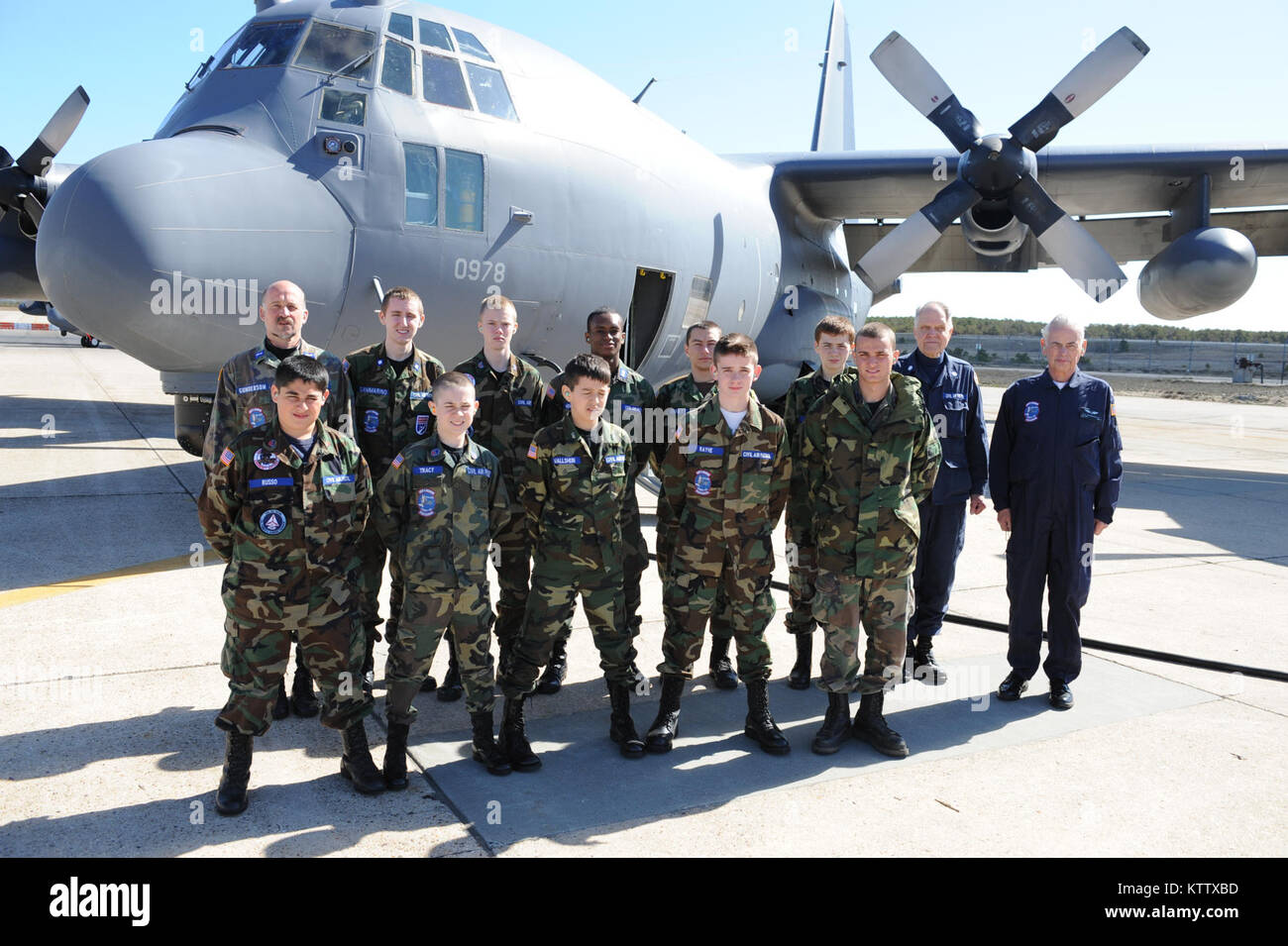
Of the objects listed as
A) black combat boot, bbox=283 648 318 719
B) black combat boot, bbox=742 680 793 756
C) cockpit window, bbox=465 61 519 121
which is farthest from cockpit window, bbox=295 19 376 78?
black combat boot, bbox=742 680 793 756

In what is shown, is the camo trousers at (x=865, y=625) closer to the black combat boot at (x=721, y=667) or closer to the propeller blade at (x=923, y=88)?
the black combat boot at (x=721, y=667)

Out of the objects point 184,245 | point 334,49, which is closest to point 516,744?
point 184,245

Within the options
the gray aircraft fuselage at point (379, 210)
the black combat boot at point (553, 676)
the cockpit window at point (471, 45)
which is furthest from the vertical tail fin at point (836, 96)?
the black combat boot at point (553, 676)

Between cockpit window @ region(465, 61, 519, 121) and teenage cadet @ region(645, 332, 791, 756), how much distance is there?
4.03 metres

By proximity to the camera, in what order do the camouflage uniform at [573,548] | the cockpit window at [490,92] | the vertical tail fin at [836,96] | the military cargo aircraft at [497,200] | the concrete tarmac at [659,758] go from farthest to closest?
the vertical tail fin at [836,96] → the cockpit window at [490,92] → the military cargo aircraft at [497,200] → the camouflage uniform at [573,548] → the concrete tarmac at [659,758]

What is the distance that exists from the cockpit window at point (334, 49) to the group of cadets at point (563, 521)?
125 inches

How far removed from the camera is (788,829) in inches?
137

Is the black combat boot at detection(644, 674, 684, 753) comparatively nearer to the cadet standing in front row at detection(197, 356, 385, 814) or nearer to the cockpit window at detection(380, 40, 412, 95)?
the cadet standing in front row at detection(197, 356, 385, 814)

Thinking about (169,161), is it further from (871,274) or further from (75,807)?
(871,274)

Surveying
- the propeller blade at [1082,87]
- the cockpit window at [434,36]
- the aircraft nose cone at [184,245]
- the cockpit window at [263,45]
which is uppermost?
the propeller blade at [1082,87]

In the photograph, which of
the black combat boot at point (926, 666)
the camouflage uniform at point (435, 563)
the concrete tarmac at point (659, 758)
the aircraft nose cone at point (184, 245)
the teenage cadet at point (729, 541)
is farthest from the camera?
the aircraft nose cone at point (184, 245)

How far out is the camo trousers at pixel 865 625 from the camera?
14.2 ft

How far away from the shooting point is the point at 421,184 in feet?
22.3

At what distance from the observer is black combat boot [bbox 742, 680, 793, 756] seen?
421cm
